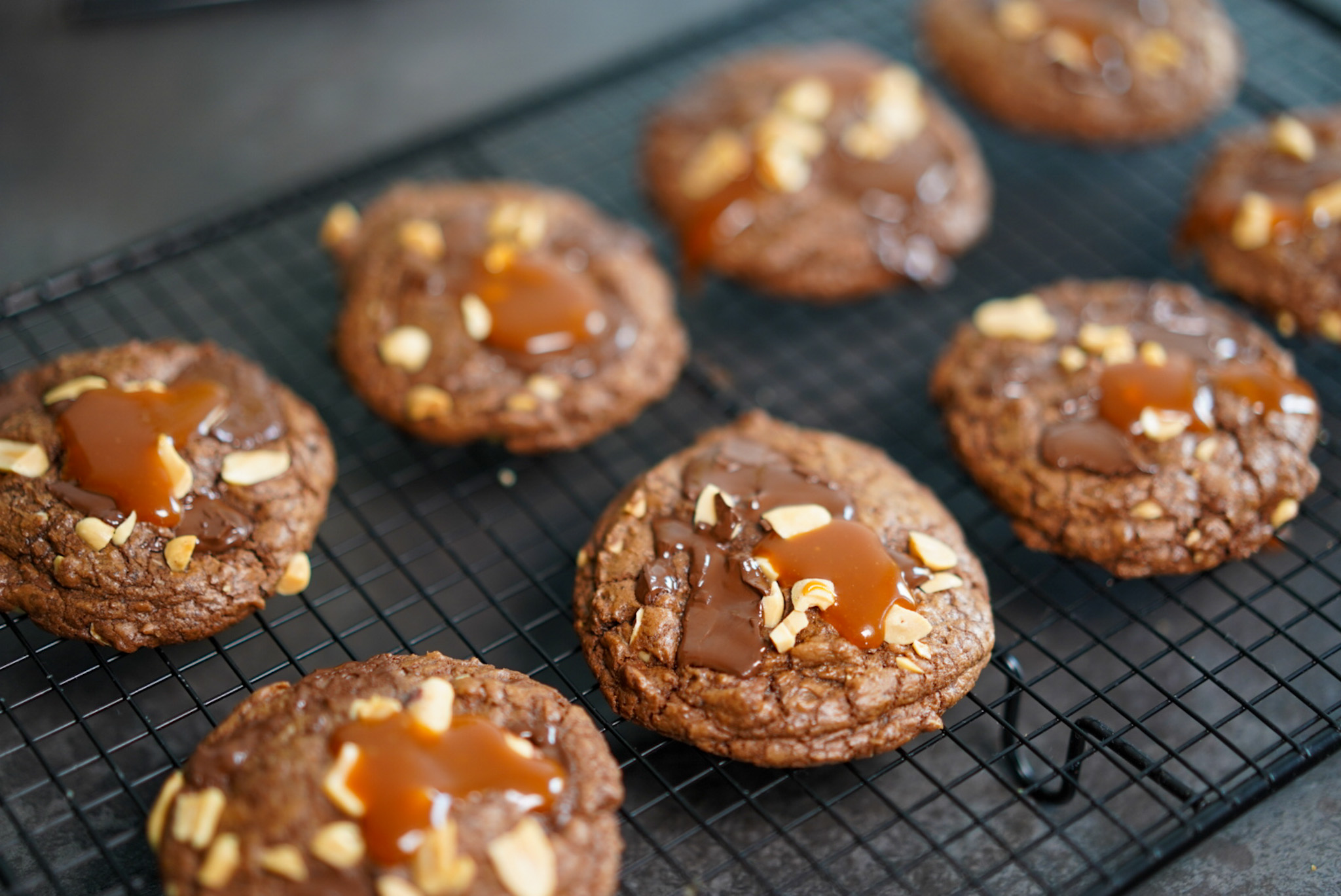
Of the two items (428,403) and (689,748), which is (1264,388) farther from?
(428,403)

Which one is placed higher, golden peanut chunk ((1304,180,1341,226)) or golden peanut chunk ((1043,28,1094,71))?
golden peanut chunk ((1043,28,1094,71))

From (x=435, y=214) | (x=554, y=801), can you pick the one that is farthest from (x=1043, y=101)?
(x=554, y=801)

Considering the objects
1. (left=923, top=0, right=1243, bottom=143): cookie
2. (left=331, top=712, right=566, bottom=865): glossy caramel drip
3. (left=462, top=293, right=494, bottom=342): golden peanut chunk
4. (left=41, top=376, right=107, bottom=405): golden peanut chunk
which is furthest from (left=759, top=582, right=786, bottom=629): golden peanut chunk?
(left=923, top=0, right=1243, bottom=143): cookie

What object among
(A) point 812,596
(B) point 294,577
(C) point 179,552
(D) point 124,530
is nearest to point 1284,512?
(A) point 812,596

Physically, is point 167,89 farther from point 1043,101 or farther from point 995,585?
point 995,585

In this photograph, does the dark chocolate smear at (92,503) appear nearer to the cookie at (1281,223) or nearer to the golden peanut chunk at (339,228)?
the golden peanut chunk at (339,228)

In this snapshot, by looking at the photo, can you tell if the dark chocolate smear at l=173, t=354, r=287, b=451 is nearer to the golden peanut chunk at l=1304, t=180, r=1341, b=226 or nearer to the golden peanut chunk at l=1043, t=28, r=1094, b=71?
the golden peanut chunk at l=1043, t=28, r=1094, b=71

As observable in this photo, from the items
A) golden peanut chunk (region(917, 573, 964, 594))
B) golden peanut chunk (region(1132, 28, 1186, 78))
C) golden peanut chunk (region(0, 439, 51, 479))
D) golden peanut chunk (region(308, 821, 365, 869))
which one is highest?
golden peanut chunk (region(1132, 28, 1186, 78))
